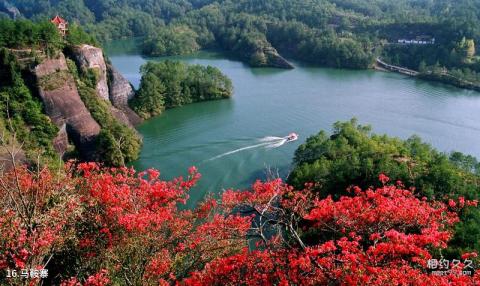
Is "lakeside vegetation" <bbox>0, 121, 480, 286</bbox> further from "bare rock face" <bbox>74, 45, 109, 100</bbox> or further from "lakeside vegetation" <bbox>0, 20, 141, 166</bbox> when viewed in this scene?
"bare rock face" <bbox>74, 45, 109, 100</bbox>

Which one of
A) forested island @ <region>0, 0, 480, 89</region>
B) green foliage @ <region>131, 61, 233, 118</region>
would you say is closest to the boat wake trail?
green foliage @ <region>131, 61, 233, 118</region>

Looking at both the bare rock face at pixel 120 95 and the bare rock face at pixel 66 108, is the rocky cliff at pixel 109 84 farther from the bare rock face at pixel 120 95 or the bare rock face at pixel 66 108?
the bare rock face at pixel 66 108

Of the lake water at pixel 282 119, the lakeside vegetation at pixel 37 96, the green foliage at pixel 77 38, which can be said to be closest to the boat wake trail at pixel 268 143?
the lake water at pixel 282 119

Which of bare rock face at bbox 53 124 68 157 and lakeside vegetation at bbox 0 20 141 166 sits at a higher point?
lakeside vegetation at bbox 0 20 141 166

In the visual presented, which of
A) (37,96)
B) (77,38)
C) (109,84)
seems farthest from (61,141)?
(77,38)

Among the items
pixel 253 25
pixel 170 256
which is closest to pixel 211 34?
pixel 253 25

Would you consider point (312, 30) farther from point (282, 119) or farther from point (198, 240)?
point (198, 240)

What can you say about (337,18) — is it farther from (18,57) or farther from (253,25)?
(18,57)
